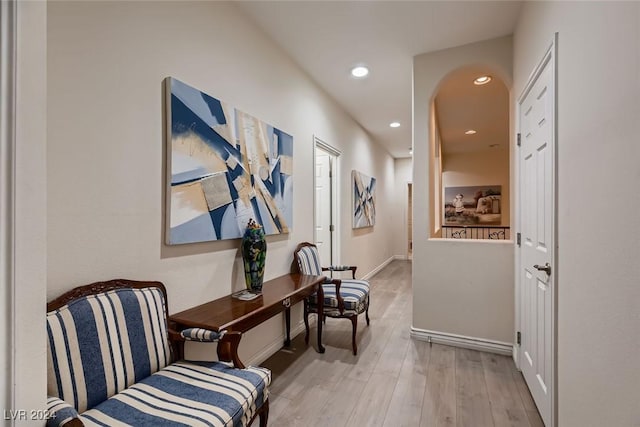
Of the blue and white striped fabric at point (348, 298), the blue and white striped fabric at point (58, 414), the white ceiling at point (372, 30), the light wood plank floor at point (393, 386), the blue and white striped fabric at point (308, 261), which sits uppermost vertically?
the white ceiling at point (372, 30)

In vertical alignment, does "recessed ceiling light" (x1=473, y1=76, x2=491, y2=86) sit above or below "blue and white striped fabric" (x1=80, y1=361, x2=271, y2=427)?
above

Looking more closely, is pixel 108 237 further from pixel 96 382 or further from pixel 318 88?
pixel 318 88

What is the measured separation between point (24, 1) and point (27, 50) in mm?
Answer: 115

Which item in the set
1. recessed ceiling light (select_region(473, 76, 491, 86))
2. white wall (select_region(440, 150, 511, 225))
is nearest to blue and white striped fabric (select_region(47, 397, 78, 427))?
recessed ceiling light (select_region(473, 76, 491, 86))

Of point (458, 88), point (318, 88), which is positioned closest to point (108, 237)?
point (318, 88)

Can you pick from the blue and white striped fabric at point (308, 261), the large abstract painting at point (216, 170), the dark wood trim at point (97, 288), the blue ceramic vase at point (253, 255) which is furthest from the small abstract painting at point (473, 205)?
the dark wood trim at point (97, 288)

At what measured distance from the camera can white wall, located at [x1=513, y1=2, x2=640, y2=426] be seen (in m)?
0.91

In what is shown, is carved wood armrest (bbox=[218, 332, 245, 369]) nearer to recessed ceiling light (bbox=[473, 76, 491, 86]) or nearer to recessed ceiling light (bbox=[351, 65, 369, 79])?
recessed ceiling light (bbox=[351, 65, 369, 79])

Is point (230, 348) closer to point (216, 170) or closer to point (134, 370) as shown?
point (134, 370)

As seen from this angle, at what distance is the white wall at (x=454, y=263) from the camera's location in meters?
2.68

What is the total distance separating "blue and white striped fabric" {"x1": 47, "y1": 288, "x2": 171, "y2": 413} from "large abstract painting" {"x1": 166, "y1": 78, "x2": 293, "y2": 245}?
430 mm

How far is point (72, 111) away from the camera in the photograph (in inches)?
51.7

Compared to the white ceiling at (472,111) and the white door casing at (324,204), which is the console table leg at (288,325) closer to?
the white door casing at (324,204)

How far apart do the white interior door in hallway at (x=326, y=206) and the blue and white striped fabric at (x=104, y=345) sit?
283 cm
